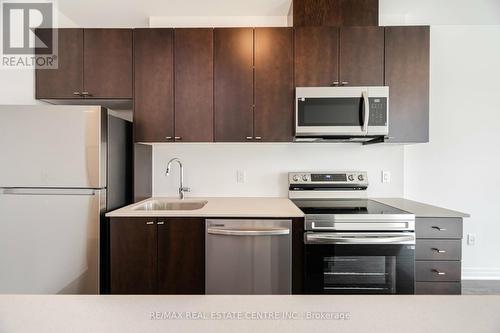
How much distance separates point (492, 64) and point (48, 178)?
13.3 feet

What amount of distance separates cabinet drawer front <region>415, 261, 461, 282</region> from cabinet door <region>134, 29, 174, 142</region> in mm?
2109

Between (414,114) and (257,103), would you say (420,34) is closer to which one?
(414,114)

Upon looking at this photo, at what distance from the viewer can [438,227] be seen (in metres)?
1.92

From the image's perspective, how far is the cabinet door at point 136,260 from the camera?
1954 mm

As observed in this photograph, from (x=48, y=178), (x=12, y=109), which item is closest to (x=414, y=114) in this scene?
(x=48, y=178)

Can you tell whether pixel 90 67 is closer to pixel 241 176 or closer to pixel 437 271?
pixel 241 176

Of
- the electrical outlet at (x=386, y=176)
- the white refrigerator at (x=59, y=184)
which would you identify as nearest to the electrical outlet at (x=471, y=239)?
the electrical outlet at (x=386, y=176)

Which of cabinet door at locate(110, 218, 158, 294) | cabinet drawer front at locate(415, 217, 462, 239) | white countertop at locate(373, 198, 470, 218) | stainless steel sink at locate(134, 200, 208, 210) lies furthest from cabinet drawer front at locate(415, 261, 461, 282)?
cabinet door at locate(110, 218, 158, 294)

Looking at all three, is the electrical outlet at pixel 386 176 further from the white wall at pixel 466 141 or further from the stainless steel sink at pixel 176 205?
the stainless steel sink at pixel 176 205

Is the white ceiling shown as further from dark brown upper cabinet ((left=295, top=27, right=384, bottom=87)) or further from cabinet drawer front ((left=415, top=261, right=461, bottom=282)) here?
cabinet drawer front ((left=415, top=261, right=461, bottom=282))

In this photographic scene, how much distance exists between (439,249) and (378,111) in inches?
42.7

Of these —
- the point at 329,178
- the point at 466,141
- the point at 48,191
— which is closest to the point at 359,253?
the point at 329,178

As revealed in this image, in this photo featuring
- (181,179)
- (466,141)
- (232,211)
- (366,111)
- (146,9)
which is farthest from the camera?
(466,141)

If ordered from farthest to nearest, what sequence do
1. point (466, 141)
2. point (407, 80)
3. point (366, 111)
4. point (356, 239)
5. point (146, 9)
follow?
1. point (466, 141)
2. point (146, 9)
3. point (407, 80)
4. point (366, 111)
5. point (356, 239)
